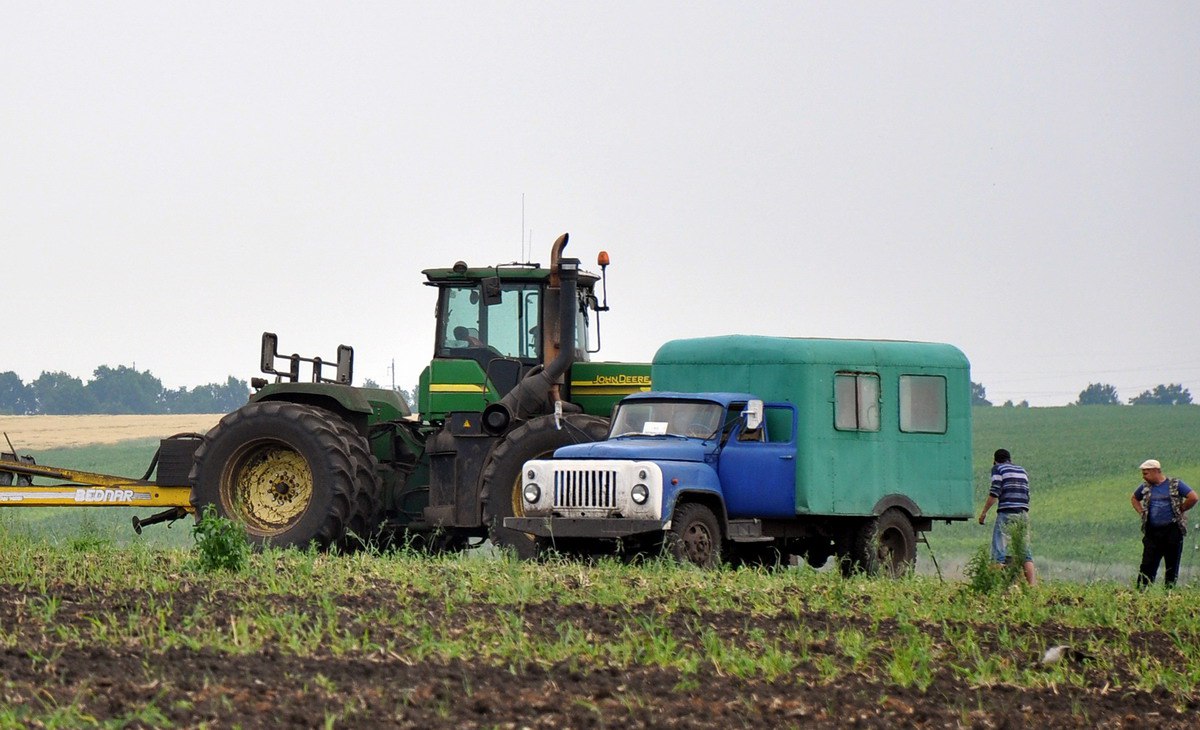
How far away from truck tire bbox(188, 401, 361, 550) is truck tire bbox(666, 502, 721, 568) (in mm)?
3647

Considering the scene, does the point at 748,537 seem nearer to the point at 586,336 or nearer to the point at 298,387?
the point at 586,336

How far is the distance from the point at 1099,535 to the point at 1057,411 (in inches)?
Answer: 1820

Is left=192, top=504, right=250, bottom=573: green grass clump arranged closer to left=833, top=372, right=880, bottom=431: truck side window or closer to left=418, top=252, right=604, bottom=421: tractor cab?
left=418, top=252, right=604, bottom=421: tractor cab

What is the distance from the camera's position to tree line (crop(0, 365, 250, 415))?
97938 millimetres

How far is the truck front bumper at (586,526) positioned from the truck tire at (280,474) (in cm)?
234

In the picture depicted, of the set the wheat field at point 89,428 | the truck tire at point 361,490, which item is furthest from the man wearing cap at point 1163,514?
the wheat field at point 89,428

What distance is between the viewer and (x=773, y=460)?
56.3ft

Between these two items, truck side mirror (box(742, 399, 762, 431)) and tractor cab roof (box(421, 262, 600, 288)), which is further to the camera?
tractor cab roof (box(421, 262, 600, 288))

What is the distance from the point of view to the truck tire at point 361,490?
709 inches

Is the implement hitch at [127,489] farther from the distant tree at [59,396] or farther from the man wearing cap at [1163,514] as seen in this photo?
the distant tree at [59,396]

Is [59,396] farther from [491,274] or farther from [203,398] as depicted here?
[491,274]

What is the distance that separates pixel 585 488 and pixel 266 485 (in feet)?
13.8

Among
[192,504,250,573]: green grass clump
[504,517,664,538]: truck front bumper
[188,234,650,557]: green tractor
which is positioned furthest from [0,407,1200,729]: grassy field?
[188,234,650,557]: green tractor

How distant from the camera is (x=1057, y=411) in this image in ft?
271
